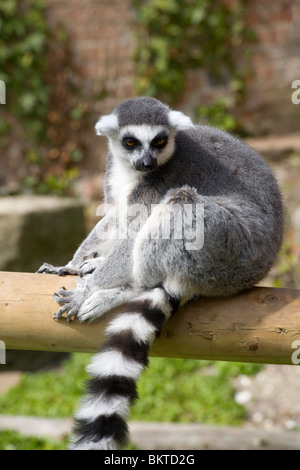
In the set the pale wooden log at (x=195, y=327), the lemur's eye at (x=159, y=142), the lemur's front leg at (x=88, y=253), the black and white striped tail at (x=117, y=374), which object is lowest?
the black and white striped tail at (x=117, y=374)

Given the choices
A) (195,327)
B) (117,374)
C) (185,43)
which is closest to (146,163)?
(195,327)

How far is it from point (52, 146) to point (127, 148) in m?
6.03

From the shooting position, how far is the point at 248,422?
17.7 ft

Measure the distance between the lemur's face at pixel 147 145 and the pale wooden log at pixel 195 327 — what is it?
86cm

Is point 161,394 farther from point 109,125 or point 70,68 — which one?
point 70,68

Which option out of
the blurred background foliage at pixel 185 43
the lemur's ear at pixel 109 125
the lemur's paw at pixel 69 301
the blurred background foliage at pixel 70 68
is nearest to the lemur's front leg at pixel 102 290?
the lemur's paw at pixel 69 301

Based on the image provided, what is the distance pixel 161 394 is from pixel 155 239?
2.98 m

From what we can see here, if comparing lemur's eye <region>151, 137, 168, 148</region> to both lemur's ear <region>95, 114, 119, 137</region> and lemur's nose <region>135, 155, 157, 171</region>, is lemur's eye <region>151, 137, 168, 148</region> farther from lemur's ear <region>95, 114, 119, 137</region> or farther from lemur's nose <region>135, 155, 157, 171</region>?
lemur's ear <region>95, 114, 119, 137</region>

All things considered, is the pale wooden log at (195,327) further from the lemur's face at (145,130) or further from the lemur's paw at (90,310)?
the lemur's face at (145,130)

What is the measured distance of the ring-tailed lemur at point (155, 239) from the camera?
287cm

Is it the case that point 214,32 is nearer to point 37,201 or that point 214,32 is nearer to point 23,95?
point 23,95
